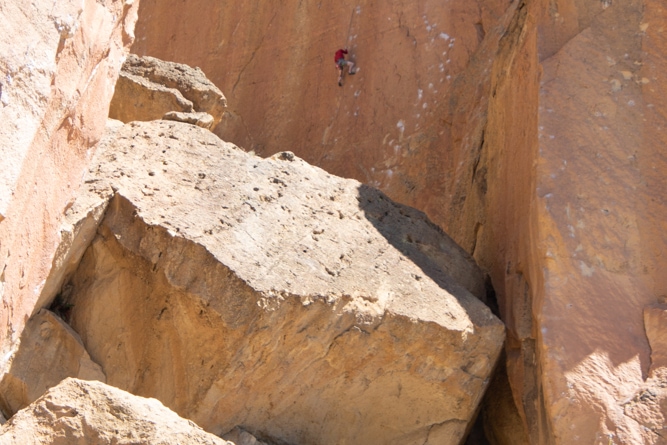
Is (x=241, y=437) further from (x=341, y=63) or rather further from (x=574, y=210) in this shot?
(x=341, y=63)

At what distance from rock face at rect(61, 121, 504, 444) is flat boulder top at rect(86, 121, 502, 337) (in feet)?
0.03

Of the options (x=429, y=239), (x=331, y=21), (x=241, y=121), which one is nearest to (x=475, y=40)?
(x=331, y=21)

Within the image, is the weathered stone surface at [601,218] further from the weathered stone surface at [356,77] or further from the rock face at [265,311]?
the weathered stone surface at [356,77]

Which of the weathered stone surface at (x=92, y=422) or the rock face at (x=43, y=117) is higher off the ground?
the rock face at (x=43, y=117)

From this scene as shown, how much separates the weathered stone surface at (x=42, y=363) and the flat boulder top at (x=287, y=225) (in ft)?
1.84

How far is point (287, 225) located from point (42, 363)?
145cm

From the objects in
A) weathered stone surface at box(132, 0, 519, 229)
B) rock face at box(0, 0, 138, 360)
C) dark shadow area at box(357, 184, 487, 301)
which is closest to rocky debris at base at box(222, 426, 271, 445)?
rock face at box(0, 0, 138, 360)

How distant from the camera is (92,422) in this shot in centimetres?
397

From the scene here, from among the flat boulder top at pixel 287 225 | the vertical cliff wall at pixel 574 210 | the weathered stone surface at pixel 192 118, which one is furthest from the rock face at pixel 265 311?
the weathered stone surface at pixel 192 118

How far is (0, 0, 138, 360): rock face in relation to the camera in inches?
149

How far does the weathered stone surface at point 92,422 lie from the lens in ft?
12.9

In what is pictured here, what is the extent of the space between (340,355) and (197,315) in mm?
777

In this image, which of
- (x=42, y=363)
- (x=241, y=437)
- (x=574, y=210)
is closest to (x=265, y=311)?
(x=241, y=437)

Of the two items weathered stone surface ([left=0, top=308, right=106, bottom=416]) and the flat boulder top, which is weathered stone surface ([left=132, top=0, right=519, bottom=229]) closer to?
the flat boulder top
